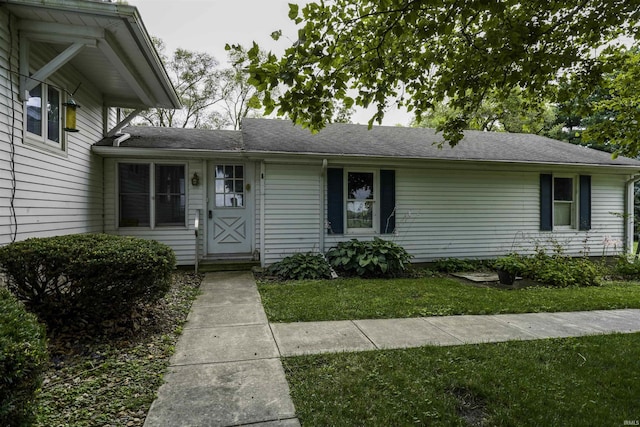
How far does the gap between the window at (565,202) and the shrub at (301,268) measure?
6266mm

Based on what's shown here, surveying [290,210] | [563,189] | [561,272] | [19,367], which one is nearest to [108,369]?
[19,367]

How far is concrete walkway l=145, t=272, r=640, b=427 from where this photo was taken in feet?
7.89

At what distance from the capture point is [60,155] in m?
5.61

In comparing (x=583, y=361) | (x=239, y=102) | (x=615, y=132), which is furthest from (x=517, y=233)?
(x=239, y=102)

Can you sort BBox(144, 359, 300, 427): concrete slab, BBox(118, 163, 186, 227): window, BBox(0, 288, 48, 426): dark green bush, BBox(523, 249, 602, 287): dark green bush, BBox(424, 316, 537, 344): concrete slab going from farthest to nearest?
BBox(118, 163, 186, 227): window → BBox(523, 249, 602, 287): dark green bush → BBox(424, 316, 537, 344): concrete slab → BBox(144, 359, 300, 427): concrete slab → BBox(0, 288, 48, 426): dark green bush

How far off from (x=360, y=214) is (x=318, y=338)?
16.1 ft

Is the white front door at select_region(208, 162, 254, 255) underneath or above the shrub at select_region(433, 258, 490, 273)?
above

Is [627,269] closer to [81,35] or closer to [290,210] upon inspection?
[290,210]

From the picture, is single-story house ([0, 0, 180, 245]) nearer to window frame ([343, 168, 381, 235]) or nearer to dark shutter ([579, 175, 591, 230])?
window frame ([343, 168, 381, 235])

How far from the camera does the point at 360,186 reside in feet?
27.4

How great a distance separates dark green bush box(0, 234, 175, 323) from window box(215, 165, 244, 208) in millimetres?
4292

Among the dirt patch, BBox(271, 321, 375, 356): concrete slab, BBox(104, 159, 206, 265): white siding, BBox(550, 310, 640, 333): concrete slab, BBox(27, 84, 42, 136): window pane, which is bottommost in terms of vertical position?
BBox(550, 310, 640, 333): concrete slab

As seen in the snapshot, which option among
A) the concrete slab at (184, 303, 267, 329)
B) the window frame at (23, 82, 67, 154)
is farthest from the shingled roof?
the concrete slab at (184, 303, 267, 329)

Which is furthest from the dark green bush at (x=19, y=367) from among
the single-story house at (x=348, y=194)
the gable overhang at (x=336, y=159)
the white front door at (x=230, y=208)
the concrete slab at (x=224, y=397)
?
the white front door at (x=230, y=208)
